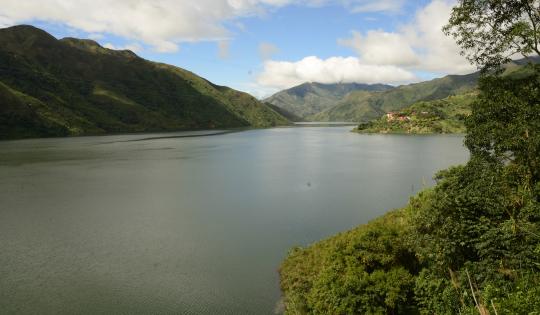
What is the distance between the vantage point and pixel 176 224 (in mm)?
57750

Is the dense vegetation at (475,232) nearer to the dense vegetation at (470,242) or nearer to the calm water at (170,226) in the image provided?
the dense vegetation at (470,242)

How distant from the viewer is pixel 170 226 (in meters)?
56.7

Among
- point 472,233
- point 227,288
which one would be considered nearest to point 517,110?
point 472,233

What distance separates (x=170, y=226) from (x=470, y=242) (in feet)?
136

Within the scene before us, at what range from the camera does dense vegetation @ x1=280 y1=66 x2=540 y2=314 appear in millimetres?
23906

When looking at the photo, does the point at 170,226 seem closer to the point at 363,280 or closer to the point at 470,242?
the point at 363,280

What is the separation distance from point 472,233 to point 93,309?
30.2 m

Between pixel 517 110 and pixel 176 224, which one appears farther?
pixel 176 224

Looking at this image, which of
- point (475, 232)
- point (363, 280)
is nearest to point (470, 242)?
point (475, 232)

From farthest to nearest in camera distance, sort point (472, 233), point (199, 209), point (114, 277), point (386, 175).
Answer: point (386, 175)
point (199, 209)
point (114, 277)
point (472, 233)

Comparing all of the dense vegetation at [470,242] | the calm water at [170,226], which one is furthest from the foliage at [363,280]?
the calm water at [170,226]

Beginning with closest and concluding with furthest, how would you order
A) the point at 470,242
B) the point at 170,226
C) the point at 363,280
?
1. the point at 470,242
2. the point at 363,280
3. the point at 170,226

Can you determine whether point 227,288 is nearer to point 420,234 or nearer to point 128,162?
point 420,234

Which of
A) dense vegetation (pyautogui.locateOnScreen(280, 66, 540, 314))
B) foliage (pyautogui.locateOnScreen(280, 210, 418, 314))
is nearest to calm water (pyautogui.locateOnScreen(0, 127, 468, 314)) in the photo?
foliage (pyautogui.locateOnScreen(280, 210, 418, 314))
